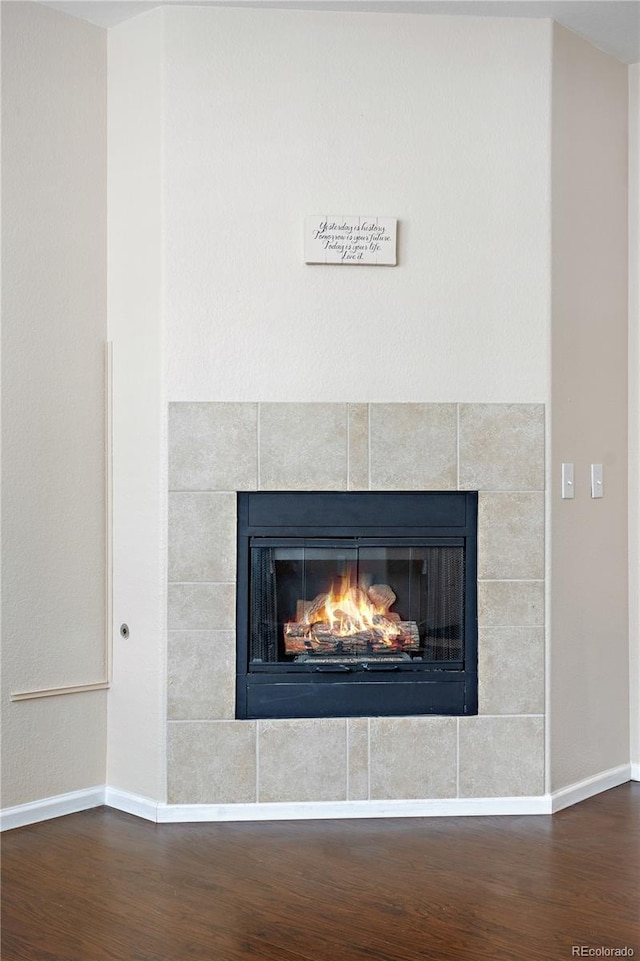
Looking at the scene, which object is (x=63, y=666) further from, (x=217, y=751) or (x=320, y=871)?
(x=320, y=871)

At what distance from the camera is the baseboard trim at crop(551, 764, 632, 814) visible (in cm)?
348

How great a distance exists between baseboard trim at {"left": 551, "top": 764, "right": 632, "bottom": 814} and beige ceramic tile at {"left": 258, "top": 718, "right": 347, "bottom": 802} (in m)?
0.74

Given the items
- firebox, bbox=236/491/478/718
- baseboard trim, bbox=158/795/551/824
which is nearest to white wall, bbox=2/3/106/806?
baseboard trim, bbox=158/795/551/824

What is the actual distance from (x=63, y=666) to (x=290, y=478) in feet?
3.33

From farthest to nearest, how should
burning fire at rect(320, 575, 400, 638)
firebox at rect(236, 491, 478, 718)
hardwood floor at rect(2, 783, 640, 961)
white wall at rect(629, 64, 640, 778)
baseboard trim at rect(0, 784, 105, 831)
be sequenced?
white wall at rect(629, 64, 640, 778) → burning fire at rect(320, 575, 400, 638) → firebox at rect(236, 491, 478, 718) → baseboard trim at rect(0, 784, 105, 831) → hardwood floor at rect(2, 783, 640, 961)

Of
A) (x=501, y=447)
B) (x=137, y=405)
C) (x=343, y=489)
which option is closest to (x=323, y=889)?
(x=343, y=489)

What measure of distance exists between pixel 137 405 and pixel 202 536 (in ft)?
1.68

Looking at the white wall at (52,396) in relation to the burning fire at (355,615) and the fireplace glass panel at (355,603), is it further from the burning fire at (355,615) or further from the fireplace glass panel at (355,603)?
the burning fire at (355,615)

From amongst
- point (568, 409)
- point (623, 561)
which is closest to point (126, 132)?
point (568, 409)

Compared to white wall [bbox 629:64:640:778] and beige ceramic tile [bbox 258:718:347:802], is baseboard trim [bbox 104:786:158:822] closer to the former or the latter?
beige ceramic tile [bbox 258:718:347:802]

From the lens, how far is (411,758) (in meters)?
3.40

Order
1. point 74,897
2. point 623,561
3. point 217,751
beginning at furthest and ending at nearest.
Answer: point 623,561
point 217,751
point 74,897

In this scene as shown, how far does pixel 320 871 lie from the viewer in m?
2.90

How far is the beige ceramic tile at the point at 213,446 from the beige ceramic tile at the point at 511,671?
38.2 inches
